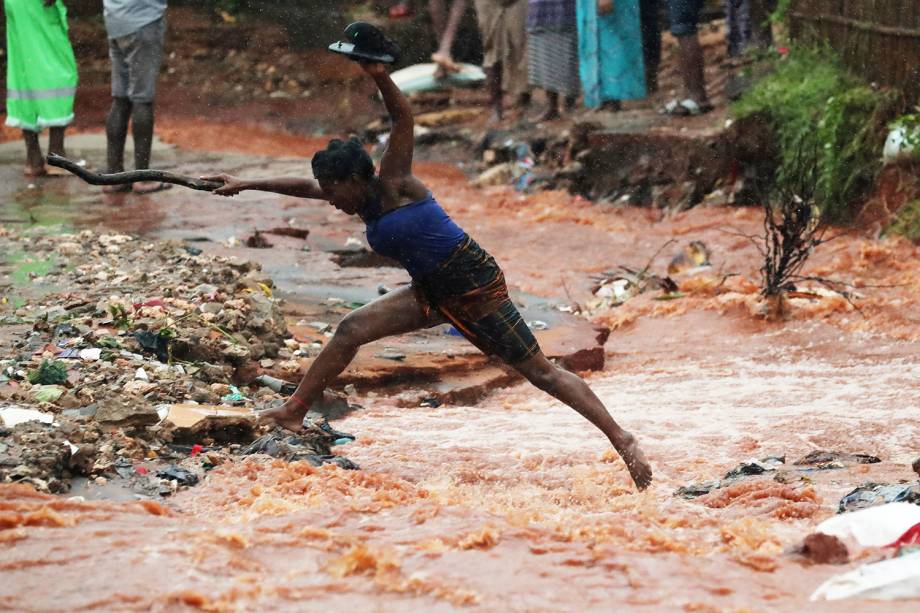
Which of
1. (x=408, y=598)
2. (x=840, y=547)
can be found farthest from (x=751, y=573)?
(x=408, y=598)

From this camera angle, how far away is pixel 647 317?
25.2 ft

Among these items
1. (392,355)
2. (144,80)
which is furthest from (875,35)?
(144,80)

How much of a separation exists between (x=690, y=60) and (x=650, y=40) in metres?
1.16

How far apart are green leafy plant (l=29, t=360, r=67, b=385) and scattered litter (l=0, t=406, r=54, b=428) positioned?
0.39m

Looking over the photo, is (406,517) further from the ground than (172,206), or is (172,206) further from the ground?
(406,517)

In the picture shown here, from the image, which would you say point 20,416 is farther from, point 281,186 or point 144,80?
point 144,80

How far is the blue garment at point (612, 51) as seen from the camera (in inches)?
458

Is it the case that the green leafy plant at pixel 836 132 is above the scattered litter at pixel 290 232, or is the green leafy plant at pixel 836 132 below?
above

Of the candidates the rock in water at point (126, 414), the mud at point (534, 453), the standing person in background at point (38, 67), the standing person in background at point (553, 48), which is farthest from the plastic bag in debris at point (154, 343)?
the standing person in background at point (553, 48)

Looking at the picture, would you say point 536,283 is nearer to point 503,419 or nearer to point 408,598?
point 503,419

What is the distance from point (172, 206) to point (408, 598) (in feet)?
23.4

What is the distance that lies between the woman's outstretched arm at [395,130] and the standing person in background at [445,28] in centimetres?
975

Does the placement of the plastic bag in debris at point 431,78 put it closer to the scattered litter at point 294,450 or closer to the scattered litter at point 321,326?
the scattered litter at point 321,326

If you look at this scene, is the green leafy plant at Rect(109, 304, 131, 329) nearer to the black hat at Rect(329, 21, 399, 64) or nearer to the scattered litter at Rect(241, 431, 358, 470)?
the scattered litter at Rect(241, 431, 358, 470)
